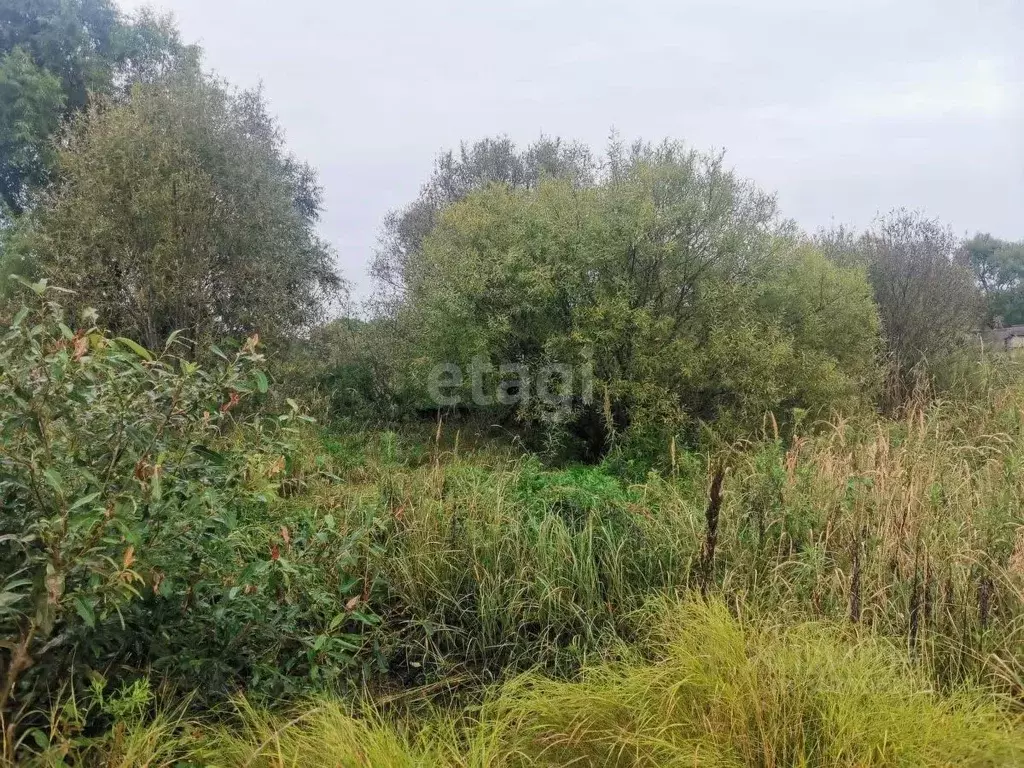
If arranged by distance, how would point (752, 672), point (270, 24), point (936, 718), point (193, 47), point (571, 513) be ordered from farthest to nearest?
point (193, 47) < point (270, 24) < point (571, 513) < point (752, 672) < point (936, 718)

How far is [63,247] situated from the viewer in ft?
29.0

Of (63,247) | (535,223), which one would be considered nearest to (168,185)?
(63,247)

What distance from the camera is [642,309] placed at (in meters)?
8.01

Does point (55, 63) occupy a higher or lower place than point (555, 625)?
higher

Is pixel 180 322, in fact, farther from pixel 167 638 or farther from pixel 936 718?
pixel 936 718

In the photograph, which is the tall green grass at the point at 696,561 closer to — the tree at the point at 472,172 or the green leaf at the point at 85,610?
the green leaf at the point at 85,610

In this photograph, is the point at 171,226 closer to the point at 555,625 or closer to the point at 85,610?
the point at 555,625

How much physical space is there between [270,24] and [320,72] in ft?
3.28

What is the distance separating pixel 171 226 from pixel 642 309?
19.9 feet

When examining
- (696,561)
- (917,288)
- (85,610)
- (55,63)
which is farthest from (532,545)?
(55,63)

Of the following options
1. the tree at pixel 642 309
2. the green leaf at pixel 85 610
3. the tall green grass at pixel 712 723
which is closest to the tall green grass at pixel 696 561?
the tall green grass at pixel 712 723

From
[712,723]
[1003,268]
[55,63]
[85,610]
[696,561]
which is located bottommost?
[712,723]

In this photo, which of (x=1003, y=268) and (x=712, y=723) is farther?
(x=1003, y=268)

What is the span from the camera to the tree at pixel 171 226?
28.9ft
